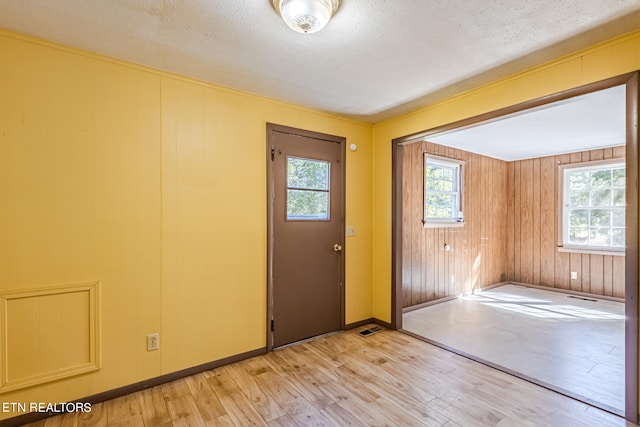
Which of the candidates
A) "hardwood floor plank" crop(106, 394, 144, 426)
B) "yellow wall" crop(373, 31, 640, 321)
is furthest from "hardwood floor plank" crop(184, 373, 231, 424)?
"yellow wall" crop(373, 31, 640, 321)

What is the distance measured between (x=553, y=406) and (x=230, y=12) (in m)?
3.20

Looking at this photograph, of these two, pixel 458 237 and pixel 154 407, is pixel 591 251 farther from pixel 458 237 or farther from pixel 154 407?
pixel 154 407

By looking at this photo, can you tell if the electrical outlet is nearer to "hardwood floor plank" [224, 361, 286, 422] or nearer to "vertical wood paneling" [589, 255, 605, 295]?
"hardwood floor plank" [224, 361, 286, 422]

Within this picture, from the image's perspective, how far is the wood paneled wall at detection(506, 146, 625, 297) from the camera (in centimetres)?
493

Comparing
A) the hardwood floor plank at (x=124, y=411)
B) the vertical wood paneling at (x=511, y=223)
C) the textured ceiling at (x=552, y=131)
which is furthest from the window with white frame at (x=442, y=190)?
the hardwood floor plank at (x=124, y=411)

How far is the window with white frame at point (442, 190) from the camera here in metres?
4.59

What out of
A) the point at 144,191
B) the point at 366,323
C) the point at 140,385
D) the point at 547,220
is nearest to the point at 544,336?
the point at 366,323

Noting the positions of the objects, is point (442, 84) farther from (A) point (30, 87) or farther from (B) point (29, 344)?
(B) point (29, 344)

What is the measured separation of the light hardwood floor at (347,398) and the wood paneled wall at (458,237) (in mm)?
1695

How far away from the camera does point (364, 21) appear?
5.74ft

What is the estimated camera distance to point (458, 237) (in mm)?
4992

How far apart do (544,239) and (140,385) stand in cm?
648

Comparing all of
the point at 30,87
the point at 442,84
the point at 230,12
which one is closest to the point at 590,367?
the point at 442,84

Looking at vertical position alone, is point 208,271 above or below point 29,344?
above
